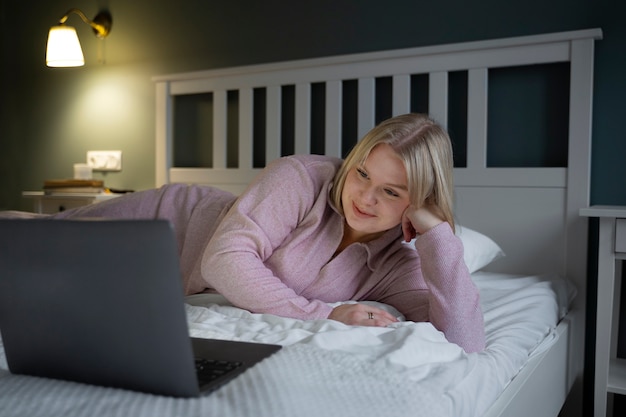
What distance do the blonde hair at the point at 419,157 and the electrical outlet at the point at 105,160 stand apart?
1809mm

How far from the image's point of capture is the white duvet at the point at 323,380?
62cm

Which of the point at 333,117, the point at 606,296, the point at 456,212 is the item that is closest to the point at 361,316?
the point at 606,296

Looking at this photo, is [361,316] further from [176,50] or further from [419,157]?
[176,50]

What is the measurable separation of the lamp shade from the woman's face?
1700mm

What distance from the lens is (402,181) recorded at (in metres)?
1.22

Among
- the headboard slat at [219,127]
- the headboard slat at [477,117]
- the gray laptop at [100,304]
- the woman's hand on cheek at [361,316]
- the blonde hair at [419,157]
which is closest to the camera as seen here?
the gray laptop at [100,304]

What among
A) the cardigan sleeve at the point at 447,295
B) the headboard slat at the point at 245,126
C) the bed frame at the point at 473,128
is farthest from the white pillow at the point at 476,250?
the headboard slat at the point at 245,126

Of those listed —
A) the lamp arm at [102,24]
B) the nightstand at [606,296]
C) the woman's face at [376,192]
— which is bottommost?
the nightstand at [606,296]

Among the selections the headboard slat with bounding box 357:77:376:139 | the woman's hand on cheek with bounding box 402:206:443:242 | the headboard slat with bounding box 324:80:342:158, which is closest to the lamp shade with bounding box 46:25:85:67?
the headboard slat with bounding box 324:80:342:158

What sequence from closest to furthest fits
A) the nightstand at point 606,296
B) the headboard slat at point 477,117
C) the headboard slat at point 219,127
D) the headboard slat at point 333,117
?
the nightstand at point 606,296 < the headboard slat at point 477,117 < the headboard slat at point 333,117 < the headboard slat at point 219,127

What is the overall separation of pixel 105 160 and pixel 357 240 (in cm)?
186

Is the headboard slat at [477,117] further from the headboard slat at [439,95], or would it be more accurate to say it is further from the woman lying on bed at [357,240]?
the woman lying on bed at [357,240]

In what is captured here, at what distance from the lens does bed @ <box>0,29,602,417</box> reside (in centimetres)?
68

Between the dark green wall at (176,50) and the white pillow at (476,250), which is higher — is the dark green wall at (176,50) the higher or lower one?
the higher one
